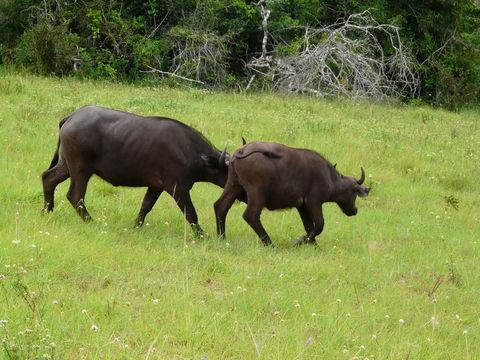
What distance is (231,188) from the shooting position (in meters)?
7.86

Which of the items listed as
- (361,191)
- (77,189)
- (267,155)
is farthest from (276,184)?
(77,189)

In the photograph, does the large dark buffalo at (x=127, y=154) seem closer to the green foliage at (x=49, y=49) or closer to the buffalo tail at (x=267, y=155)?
the buffalo tail at (x=267, y=155)

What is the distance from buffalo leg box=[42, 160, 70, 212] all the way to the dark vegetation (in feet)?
40.0

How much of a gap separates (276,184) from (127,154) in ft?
5.70

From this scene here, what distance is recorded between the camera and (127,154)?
25.0ft

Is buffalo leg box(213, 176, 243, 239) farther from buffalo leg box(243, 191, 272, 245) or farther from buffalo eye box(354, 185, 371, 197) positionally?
buffalo eye box(354, 185, 371, 197)

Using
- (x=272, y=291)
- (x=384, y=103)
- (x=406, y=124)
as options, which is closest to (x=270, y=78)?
(x=384, y=103)

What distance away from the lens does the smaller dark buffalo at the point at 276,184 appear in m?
7.61

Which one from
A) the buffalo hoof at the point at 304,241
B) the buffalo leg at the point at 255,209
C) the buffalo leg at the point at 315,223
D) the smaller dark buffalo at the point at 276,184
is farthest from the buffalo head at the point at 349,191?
the buffalo leg at the point at 255,209

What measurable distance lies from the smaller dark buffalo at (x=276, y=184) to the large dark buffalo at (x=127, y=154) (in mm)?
499

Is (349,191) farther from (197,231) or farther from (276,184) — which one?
(197,231)

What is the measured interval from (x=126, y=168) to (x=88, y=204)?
3.86 ft

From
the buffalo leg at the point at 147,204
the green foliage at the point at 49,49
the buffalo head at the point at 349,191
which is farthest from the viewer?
the green foliage at the point at 49,49

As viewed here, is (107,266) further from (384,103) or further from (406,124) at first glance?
(384,103)
